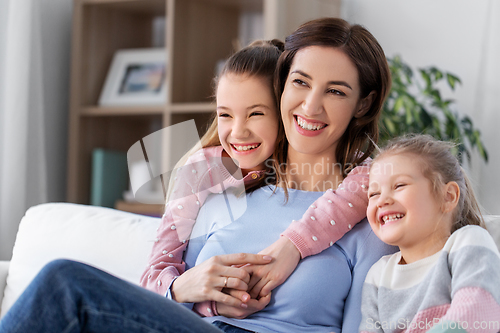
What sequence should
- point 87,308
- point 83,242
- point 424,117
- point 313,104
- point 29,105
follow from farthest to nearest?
point 29,105 → point 424,117 → point 83,242 → point 313,104 → point 87,308

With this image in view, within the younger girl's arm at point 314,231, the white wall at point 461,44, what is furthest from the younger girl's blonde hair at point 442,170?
the white wall at point 461,44

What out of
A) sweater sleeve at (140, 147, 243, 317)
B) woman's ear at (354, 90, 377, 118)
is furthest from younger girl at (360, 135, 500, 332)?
sweater sleeve at (140, 147, 243, 317)

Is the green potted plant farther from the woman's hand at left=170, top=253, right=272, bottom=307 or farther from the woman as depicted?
the woman's hand at left=170, top=253, right=272, bottom=307

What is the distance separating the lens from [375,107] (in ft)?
3.70

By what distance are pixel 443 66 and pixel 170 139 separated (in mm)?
1260

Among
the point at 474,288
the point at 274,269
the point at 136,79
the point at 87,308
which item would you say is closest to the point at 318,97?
the point at 274,269

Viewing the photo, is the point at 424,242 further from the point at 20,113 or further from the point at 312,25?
the point at 20,113

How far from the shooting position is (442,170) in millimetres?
962

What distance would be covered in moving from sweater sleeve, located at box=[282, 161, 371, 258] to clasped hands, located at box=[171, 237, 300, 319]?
28 mm

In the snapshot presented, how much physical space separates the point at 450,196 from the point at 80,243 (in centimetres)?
101

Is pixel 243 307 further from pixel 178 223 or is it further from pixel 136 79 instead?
pixel 136 79

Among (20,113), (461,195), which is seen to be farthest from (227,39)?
(461,195)

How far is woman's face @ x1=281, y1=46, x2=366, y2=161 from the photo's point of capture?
107 cm

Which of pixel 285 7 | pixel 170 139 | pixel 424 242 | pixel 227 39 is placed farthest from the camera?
pixel 227 39
